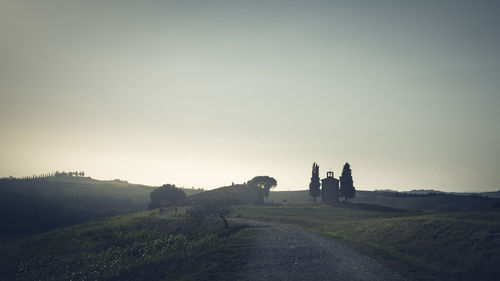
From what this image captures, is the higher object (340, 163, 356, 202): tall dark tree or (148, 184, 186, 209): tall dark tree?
(340, 163, 356, 202): tall dark tree

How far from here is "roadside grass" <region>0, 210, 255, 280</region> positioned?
79.2 ft

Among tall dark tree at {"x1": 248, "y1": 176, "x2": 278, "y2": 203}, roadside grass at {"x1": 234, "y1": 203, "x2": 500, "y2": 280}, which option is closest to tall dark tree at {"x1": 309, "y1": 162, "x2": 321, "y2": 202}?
tall dark tree at {"x1": 248, "y1": 176, "x2": 278, "y2": 203}

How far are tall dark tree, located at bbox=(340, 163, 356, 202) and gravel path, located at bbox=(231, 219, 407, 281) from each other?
59.4m

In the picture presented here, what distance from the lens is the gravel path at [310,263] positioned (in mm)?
17766

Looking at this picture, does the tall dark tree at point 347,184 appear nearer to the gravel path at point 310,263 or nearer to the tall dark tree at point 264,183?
the tall dark tree at point 264,183

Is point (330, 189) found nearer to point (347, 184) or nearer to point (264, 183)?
point (347, 184)

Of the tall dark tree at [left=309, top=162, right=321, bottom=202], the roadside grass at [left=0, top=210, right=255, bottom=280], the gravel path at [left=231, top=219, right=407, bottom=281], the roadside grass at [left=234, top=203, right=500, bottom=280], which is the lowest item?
the roadside grass at [left=0, top=210, right=255, bottom=280]

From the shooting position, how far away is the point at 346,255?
2288 centimetres

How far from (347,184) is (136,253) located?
63.1 metres

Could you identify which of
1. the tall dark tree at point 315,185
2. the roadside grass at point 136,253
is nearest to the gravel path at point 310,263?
the roadside grass at point 136,253

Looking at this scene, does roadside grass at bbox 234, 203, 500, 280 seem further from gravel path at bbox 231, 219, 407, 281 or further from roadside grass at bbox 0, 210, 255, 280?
roadside grass at bbox 0, 210, 255, 280

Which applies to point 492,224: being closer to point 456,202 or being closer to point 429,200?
point 456,202

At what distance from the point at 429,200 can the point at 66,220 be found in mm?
129893

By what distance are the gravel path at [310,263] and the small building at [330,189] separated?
6183 centimetres
